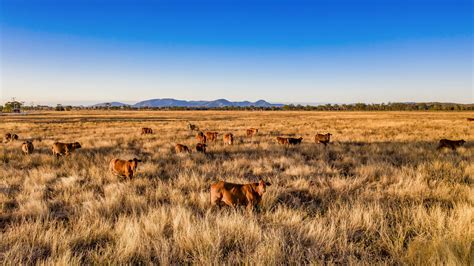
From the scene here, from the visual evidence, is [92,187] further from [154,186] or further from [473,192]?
[473,192]

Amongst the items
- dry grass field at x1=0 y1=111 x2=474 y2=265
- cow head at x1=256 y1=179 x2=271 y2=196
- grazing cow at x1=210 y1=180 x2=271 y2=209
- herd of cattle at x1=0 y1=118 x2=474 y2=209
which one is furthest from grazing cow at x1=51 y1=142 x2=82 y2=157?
cow head at x1=256 y1=179 x2=271 y2=196

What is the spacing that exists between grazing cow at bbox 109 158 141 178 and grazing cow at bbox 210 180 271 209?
376 cm

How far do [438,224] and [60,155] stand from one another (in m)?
14.6

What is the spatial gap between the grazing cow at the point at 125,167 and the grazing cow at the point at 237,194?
148 inches

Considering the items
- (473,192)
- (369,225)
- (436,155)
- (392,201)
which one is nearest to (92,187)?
(369,225)

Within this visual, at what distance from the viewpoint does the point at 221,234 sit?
4.27 m

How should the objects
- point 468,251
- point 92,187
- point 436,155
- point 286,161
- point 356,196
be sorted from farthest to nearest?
point 436,155 → point 286,161 → point 92,187 → point 356,196 → point 468,251

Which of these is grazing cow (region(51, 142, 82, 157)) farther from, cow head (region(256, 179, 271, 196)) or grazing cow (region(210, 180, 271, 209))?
cow head (region(256, 179, 271, 196))

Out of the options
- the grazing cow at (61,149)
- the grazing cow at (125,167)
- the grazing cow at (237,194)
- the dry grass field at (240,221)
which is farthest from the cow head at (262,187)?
the grazing cow at (61,149)

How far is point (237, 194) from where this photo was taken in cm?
577

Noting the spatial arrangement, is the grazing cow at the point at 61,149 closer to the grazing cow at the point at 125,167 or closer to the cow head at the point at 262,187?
the grazing cow at the point at 125,167

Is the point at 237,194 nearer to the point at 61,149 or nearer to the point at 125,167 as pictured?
the point at 125,167

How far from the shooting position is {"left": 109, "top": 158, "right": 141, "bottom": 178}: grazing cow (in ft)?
28.1

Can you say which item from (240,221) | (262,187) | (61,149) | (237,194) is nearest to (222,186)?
(237,194)
